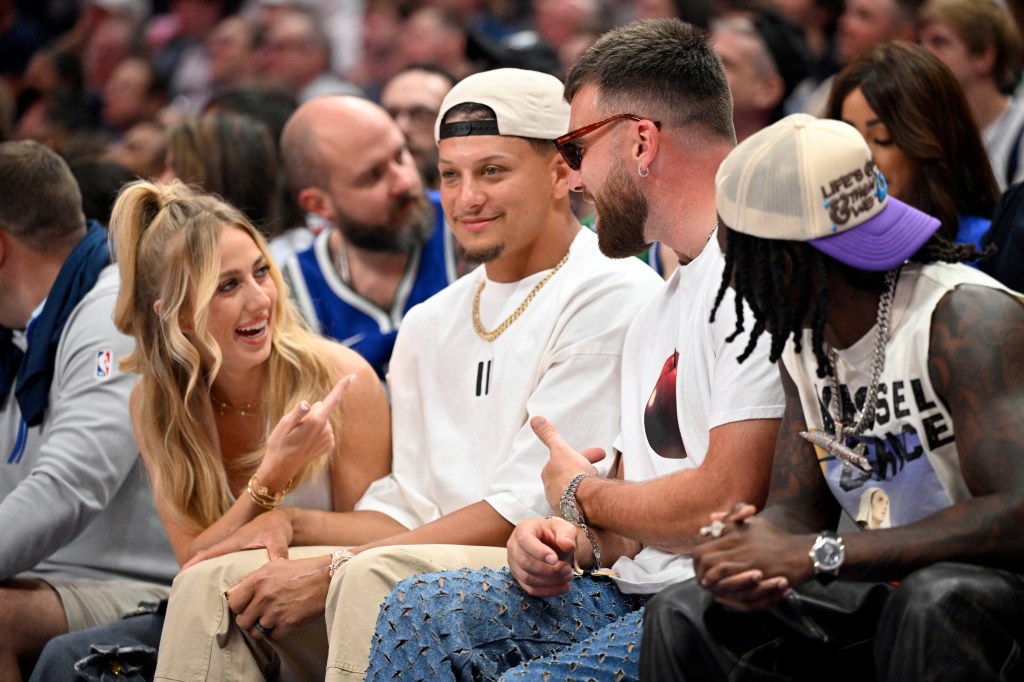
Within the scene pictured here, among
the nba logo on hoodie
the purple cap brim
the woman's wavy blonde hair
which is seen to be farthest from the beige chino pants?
the purple cap brim

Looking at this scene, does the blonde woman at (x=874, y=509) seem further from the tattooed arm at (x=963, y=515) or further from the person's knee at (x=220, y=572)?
the person's knee at (x=220, y=572)

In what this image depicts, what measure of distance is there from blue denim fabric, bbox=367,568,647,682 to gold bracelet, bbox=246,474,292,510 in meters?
0.83

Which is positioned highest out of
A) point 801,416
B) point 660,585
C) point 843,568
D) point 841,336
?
point 841,336

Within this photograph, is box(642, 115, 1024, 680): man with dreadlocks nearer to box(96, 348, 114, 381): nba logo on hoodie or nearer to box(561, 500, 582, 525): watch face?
box(561, 500, 582, 525): watch face

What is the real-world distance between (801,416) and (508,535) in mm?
1087

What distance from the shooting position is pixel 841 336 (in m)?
2.65

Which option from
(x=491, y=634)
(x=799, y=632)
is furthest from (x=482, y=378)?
(x=799, y=632)

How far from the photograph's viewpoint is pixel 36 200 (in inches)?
179

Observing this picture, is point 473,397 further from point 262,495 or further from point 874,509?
point 874,509

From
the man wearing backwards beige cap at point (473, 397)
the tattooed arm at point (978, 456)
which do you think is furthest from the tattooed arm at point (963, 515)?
the man wearing backwards beige cap at point (473, 397)

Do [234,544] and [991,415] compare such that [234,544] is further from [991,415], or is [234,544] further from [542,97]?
[991,415]

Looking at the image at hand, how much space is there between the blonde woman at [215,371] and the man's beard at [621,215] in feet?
3.21

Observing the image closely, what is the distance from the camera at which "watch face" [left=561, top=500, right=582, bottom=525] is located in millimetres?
3229

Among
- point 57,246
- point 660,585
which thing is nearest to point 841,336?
point 660,585
